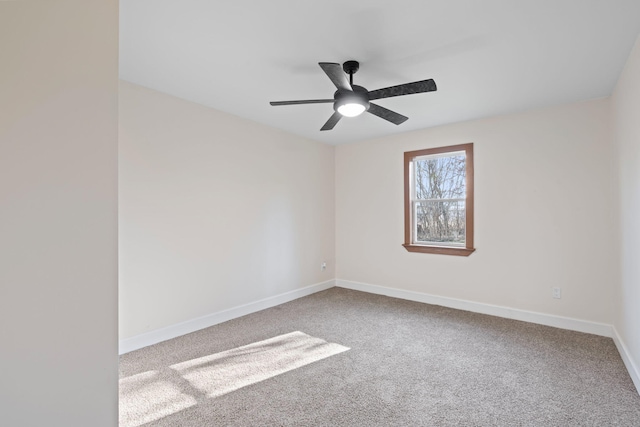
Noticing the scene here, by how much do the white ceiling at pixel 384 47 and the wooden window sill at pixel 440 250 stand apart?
1795 millimetres

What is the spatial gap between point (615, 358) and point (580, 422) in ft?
4.05

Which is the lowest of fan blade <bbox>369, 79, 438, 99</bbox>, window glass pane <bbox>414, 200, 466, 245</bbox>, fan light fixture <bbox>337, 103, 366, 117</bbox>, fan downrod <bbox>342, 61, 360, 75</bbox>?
window glass pane <bbox>414, 200, 466, 245</bbox>

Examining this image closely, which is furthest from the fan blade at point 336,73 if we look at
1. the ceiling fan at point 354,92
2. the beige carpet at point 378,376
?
the beige carpet at point 378,376


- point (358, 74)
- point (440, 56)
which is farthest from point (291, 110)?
point (440, 56)

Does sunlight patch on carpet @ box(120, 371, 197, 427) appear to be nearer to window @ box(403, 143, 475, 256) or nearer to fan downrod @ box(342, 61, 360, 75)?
fan downrod @ box(342, 61, 360, 75)

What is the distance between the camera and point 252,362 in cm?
266

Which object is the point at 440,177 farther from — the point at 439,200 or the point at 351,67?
the point at 351,67

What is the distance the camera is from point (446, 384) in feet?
7.61

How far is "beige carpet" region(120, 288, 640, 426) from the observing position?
6.45 feet

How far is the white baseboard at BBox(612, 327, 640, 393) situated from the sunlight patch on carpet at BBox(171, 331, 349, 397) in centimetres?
210

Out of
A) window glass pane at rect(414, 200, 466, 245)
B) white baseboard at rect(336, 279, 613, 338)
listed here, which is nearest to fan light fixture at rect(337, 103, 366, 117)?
window glass pane at rect(414, 200, 466, 245)

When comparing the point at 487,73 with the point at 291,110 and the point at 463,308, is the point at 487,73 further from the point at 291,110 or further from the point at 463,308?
the point at 463,308

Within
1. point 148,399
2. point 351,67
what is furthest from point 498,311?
point 148,399

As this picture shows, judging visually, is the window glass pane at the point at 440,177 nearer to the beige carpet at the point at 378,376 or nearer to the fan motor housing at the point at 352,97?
the beige carpet at the point at 378,376
